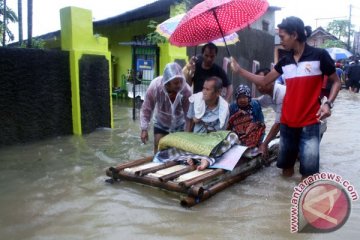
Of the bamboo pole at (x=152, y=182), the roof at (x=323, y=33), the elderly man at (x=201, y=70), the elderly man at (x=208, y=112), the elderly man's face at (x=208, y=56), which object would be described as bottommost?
the bamboo pole at (x=152, y=182)

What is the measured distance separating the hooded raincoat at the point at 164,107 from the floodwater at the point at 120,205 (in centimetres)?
86

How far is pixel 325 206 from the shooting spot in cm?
315

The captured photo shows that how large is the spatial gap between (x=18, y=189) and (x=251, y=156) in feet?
8.39

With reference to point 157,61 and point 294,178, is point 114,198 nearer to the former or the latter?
point 294,178

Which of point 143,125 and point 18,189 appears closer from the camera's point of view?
point 18,189

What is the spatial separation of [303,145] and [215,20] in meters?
1.88

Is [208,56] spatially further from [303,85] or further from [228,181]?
[228,181]

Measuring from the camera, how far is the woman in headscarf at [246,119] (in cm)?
475

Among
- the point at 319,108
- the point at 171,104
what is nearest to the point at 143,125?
the point at 171,104

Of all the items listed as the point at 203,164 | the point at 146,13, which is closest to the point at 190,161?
the point at 203,164

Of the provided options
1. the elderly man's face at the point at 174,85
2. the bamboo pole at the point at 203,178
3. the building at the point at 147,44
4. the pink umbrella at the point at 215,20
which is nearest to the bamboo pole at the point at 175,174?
the bamboo pole at the point at 203,178

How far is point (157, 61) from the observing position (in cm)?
946

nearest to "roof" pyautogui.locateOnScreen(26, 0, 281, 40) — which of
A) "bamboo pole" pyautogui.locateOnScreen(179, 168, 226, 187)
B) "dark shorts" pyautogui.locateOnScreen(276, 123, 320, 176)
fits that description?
"dark shorts" pyautogui.locateOnScreen(276, 123, 320, 176)

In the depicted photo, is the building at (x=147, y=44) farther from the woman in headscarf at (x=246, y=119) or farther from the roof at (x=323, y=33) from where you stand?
the roof at (x=323, y=33)
